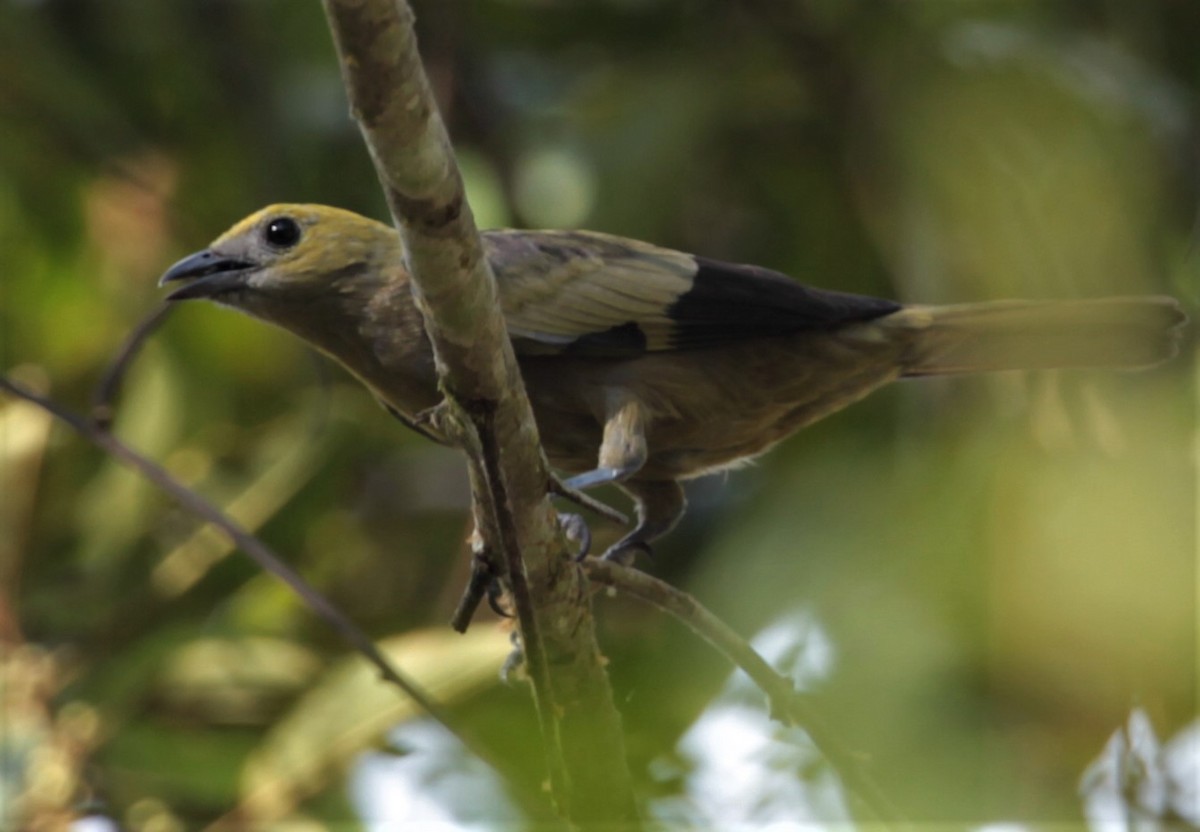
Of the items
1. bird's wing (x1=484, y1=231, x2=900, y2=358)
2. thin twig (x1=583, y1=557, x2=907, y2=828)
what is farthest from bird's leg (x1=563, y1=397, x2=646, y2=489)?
thin twig (x1=583, y1=557, x2=907, y2=828)

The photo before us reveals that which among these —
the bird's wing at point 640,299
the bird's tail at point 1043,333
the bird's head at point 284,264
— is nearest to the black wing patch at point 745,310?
the bird's wing at point 640,299

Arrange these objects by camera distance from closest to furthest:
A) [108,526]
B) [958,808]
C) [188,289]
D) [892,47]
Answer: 1. [958,808]
2. [188,289]
3. [108,526]
4. [892,47]

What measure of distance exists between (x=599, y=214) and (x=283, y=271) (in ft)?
6.06

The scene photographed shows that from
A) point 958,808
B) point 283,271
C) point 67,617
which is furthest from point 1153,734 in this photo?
point 67,617

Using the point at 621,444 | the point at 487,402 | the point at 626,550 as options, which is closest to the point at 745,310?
the point at 621,444

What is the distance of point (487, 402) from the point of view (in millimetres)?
2992

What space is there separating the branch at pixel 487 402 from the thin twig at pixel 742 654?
0.15m

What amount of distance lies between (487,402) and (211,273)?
65.8 inches

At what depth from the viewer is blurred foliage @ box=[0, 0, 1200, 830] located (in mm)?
3783

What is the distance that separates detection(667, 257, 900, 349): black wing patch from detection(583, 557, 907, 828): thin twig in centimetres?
106

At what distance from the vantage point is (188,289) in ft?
14.0

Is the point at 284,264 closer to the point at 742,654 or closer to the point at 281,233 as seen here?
the point at 281,233

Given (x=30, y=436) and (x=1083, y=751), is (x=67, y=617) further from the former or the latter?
(x=1083, y=751)

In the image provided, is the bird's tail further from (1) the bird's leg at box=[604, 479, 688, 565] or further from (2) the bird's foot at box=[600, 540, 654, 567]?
(2) the bird's foot at box=[600, 540, 654, 567]
